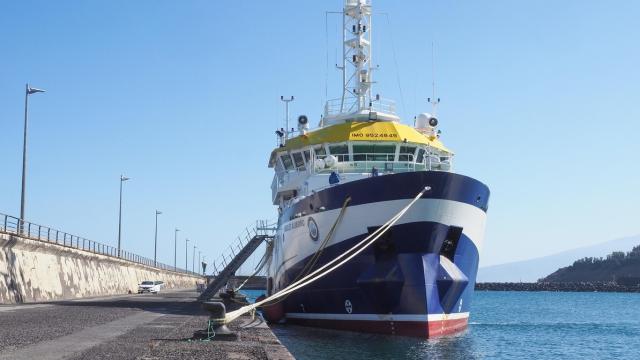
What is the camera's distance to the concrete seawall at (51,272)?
3055 centimetres

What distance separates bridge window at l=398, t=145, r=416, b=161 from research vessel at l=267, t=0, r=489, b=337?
0.12 metres

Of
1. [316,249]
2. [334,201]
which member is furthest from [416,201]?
[316,249]

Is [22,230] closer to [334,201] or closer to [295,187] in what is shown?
[295,187]

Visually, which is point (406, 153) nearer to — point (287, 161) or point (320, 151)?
point (320, 151)

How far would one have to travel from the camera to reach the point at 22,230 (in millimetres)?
33656

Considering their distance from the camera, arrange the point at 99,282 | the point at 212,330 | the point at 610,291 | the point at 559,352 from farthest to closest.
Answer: the point at 610,291, the point at 99,282, the point at 559,352, the point at 212,330

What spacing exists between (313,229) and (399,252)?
3.58 m

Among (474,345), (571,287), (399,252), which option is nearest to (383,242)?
(399,252)

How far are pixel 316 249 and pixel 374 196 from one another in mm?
3150

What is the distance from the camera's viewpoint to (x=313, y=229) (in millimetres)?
22656

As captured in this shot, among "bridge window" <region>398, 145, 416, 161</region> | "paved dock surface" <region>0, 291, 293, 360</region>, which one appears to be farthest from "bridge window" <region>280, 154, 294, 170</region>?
"paved dock surface" <region>0, 291, 293, 360</region>

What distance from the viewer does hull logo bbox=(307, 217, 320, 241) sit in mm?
22438

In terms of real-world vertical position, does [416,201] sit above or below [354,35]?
below

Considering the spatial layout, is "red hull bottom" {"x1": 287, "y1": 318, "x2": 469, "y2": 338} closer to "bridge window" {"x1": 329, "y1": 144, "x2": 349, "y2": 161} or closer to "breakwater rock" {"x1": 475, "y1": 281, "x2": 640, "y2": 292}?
"bridge window" {"x1": 329, "y1": 144, "x2": 349, "y2": 161}
